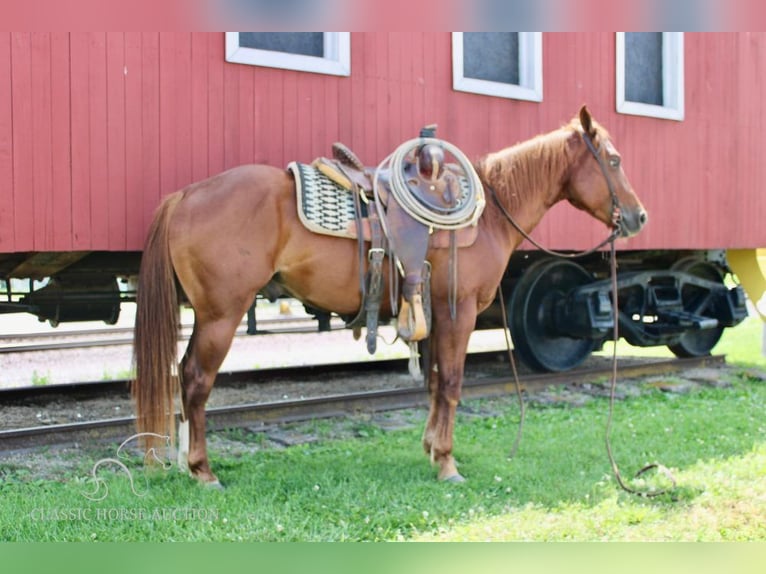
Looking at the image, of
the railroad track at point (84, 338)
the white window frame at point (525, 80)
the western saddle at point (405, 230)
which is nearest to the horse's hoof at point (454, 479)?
the western saddle at point (405, 230)

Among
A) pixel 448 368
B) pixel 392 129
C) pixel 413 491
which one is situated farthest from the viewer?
pixel 392 129

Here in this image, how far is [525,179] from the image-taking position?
538 centimetres

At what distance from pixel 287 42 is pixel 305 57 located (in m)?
0.20

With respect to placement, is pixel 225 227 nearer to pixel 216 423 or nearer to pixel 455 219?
pixel 455 219

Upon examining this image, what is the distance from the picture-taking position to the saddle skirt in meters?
4.70

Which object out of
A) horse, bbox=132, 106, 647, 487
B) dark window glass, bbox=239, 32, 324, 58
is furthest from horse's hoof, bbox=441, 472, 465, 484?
dark window glass, bbox=239, 32, 324, 58

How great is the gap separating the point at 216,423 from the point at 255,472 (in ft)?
4.38

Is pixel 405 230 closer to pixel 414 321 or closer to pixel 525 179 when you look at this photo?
pixel 414 321

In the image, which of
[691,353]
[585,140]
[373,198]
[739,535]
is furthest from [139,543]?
[691,353]

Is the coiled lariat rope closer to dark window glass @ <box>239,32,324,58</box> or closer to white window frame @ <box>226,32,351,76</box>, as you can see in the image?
white window frame @ <box>226,32,351,76</box>

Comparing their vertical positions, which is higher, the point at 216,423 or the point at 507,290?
the point at 507,290

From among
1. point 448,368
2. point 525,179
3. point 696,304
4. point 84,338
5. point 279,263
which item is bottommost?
point 84,338

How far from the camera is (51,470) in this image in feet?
16.2

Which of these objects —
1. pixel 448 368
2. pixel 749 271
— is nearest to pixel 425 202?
pixel 448 368
